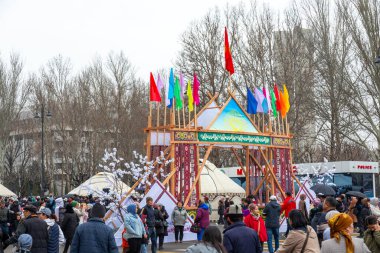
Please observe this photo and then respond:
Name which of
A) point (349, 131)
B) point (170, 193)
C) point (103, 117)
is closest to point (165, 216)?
point (170, 193)

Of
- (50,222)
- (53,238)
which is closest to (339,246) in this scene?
(53,238)

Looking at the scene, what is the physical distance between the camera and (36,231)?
11086 millimetres

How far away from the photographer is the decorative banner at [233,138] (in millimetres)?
24469

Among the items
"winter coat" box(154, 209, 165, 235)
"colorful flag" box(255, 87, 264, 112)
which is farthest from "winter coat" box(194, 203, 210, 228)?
"colorful flag" box(255, 87, 264, 112)

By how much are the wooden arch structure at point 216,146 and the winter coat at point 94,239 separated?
44.1 feet

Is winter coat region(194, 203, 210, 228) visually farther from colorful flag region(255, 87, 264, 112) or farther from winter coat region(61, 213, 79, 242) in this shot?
colorful flag region(255, 87, 264, 112)

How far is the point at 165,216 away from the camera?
21359mm

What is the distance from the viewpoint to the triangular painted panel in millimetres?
25141

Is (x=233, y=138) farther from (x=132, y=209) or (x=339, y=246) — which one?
(x=339, y=246)

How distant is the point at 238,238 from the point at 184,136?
1581cm

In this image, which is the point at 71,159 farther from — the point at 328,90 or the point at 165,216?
the point at 165,216

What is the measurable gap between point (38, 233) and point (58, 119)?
46398 millimetres

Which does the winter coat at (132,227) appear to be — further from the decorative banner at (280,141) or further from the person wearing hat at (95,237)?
the decorative banner at (280,141)

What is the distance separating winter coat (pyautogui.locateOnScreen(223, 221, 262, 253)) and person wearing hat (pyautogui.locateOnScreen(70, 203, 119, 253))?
5.87 feet
